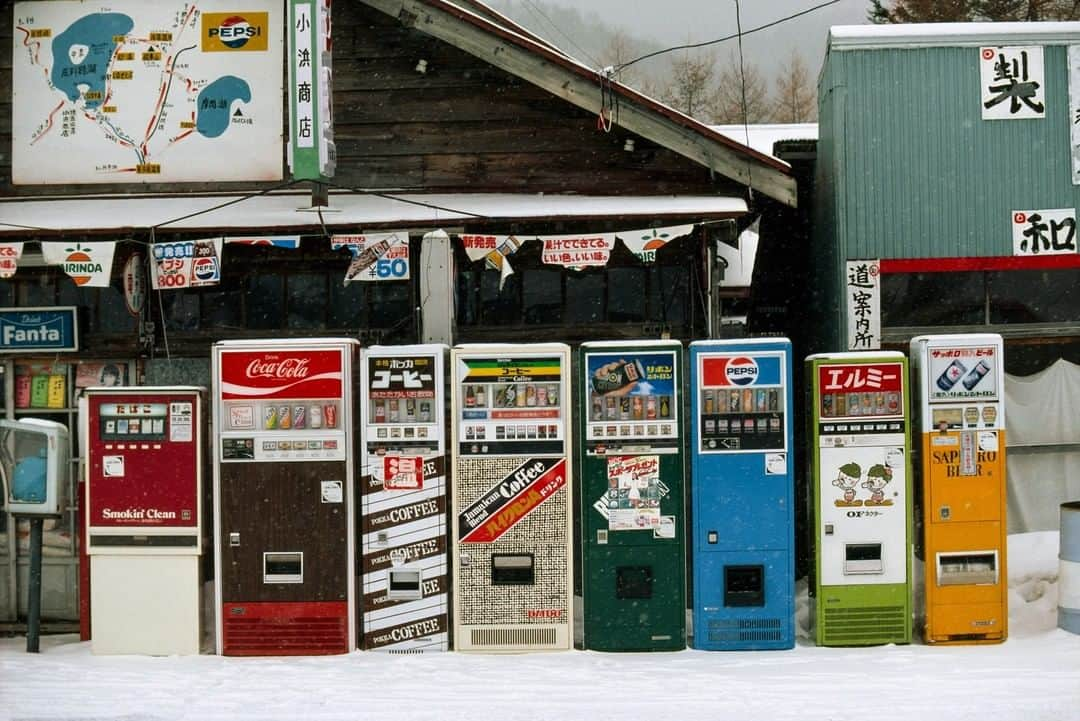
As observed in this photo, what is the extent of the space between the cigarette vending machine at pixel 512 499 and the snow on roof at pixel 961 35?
4564 millimetres

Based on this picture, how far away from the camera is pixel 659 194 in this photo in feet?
34.9

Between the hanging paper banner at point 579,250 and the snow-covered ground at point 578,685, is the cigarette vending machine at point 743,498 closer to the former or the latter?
the snow-covered ground at point 578,685

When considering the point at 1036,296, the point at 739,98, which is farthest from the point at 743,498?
the point at 739,98

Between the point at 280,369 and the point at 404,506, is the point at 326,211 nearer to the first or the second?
the point at 280,369

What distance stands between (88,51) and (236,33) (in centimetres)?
145

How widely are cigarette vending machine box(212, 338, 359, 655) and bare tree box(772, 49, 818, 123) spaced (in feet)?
123

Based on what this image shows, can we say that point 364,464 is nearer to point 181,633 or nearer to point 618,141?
point 181,633

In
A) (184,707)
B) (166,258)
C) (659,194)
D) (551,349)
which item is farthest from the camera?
(659,194)

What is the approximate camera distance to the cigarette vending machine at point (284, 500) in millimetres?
8891

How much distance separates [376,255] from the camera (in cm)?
974

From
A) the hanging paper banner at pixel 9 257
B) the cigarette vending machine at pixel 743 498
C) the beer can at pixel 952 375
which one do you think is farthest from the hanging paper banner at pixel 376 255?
the beer can at pixel 952 375

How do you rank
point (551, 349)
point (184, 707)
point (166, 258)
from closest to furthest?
point (184, 707) → point (551, 349) → point (166, 258)

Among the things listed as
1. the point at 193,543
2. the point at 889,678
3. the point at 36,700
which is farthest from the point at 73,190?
the point at 889,678

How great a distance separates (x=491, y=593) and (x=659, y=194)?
13.5 ft
